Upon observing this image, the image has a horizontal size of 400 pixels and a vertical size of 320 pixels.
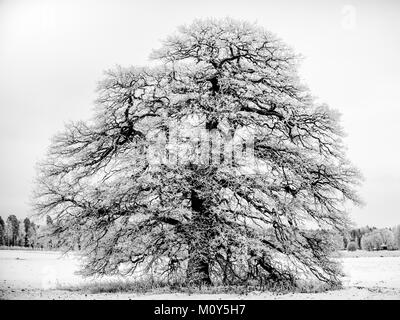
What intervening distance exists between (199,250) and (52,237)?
4650 mm

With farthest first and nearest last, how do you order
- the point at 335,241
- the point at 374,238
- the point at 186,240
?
the point at 374,238 < the point at 335,241 < the point at 186,240

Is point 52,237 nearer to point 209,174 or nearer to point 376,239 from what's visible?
point 209,174

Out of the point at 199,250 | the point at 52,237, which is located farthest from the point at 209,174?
the point at 52,237

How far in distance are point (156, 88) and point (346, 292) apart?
28.2 feet

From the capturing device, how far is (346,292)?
12945 millimetres

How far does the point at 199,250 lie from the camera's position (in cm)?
1266

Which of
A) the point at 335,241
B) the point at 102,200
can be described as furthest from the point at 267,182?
the point at 102,200

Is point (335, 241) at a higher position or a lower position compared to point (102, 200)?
lower

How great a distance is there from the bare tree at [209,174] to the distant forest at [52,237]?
306 millimetres

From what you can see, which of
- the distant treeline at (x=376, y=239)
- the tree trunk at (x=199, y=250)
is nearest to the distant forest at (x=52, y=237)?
the distant treeline at (x=376, y=239)

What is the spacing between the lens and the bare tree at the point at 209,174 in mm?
12977

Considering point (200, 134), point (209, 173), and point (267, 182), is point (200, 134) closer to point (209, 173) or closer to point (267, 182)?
point (209, 173)

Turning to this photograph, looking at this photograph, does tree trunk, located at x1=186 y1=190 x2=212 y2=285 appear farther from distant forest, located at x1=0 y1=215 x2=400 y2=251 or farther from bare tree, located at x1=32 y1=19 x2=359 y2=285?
distant forest, located at x1=0 y1=215 x2=400 y2=251

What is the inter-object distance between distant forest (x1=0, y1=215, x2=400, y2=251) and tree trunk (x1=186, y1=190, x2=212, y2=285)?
11.8 ft
